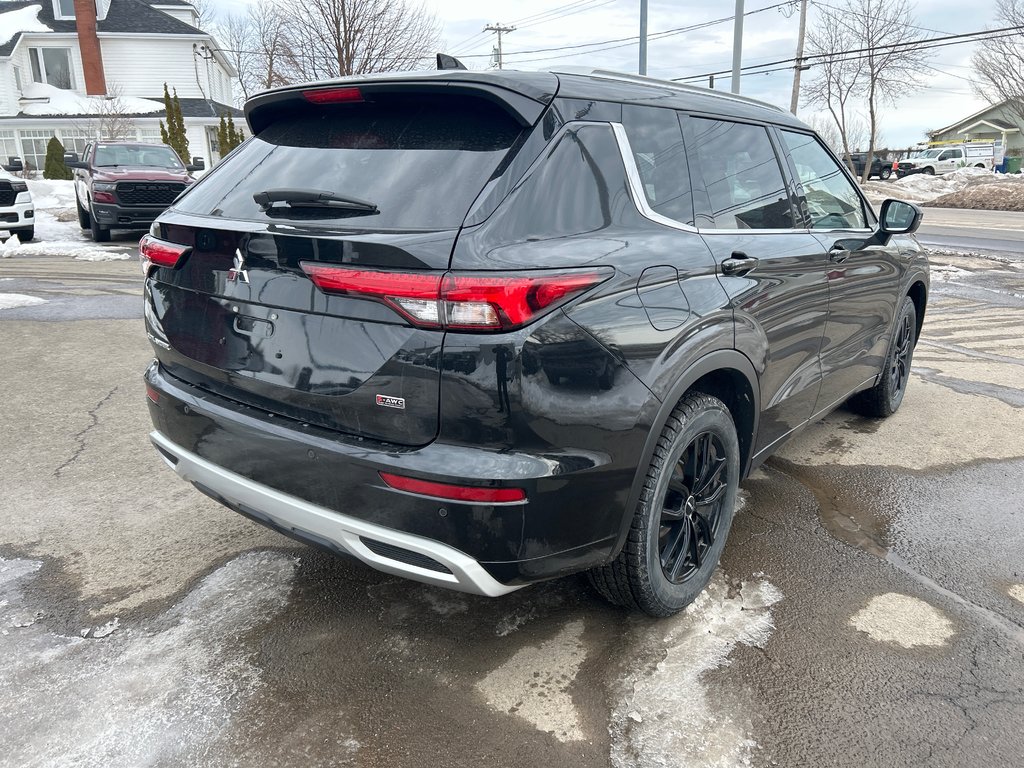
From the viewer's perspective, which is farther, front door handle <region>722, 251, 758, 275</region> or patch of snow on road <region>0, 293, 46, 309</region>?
patch of snow on road <region>0, 293, 46, 309</region>

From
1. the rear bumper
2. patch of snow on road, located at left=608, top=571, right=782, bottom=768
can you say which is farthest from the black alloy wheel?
the rear bumper

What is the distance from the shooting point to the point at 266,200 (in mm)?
2461

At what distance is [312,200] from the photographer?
2.38m

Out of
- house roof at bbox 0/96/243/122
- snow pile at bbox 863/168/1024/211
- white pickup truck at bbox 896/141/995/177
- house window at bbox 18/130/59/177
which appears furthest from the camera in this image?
white pickup truck at bbox 896/141/995/177

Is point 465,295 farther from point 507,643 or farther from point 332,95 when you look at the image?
point 507,643

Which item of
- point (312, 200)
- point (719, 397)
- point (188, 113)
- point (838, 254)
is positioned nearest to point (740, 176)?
point (838, 254)

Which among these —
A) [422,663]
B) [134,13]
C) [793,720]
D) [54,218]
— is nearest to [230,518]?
[422,663]

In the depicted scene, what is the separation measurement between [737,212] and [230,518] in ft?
8.47

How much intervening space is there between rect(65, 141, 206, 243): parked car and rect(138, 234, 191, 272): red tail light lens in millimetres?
11359

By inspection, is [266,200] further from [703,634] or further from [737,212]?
[703,634]

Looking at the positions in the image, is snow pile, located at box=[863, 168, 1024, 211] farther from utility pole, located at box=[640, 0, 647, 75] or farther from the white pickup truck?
utility pole, located at box=[640, 0, 647, 75]

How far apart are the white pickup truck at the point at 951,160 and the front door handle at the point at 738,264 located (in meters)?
50.2

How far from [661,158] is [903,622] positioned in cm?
189

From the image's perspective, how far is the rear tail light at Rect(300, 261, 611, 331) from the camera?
2.11 metres
